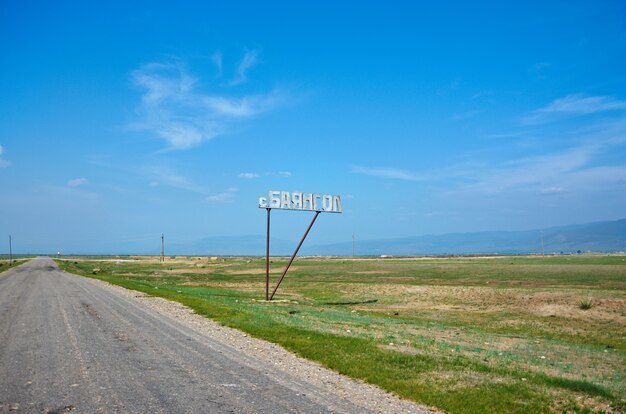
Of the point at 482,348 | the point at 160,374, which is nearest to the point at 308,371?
→ the point at 160,374

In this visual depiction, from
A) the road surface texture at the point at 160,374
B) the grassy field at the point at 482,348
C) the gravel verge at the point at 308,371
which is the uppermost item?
the road surface texture at the point at 160,374

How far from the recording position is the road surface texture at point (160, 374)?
31.4ft

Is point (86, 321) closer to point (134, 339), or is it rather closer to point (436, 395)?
point (134, 339)

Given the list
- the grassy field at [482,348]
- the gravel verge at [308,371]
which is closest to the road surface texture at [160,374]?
the gravel verge at [308,371]

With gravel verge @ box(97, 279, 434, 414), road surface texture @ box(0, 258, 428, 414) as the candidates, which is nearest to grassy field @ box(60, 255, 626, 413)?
gravel verge @ box(97, 279, 434, 414)

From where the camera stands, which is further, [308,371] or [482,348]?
[482,348]

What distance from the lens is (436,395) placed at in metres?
10.6

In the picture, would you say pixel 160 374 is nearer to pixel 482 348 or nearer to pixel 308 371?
pixel 308 371

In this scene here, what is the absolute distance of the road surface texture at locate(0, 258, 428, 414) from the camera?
9.57 m

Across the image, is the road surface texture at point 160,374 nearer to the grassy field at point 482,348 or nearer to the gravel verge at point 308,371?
the gravel verge at point 308,371

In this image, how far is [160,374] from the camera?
1190 cm

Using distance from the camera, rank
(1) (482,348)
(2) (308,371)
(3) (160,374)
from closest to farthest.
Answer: (3) (160,374), (2) (308,371), (1) (482,348)

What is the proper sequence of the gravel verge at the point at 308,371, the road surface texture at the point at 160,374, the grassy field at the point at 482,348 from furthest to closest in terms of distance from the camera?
the grassy field at the point at 482,348 → the gravel verge at the point at 308,371 → the road surface texture at the point at 160,374

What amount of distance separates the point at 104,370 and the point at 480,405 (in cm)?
932
